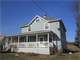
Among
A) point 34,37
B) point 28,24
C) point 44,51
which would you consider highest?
point 28,24

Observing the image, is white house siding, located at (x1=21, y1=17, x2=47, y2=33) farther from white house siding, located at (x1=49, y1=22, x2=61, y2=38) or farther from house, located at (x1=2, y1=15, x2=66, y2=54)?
white house siding, located at (x1=49, y1=22, x2=61, y2=38)

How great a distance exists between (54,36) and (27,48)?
4990 millimetres

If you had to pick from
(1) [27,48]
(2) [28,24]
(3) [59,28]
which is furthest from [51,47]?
(2) [28,24]

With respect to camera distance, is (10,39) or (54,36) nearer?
(54,36)

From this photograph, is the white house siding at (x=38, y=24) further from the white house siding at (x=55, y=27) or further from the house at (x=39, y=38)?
the white house siding at (x=55, y=27)

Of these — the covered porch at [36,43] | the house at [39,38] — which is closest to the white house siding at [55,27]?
the house at [39,38]

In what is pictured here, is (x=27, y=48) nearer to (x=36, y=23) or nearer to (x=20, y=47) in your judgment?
(x=20, y=47)

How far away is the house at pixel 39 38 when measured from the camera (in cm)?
2519

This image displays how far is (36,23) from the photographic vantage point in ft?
102

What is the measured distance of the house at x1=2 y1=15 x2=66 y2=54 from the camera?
2519 centimetres

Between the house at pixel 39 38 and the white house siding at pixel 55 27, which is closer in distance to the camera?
the house at pixel 39 38

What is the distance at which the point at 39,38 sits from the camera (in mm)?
28109

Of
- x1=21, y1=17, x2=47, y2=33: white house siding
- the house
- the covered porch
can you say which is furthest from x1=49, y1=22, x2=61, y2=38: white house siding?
the covered porch

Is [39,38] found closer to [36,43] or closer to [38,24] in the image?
[36,43]
